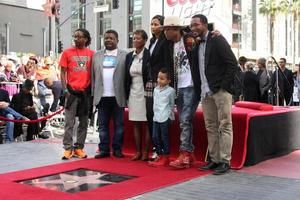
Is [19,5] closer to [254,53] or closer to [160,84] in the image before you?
[254,53]

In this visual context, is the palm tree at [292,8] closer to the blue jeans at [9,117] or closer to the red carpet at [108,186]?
the blue jeans at [9,117]

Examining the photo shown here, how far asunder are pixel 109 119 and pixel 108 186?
2.08 metres

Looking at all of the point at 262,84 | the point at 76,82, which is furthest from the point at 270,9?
the point at 76,82

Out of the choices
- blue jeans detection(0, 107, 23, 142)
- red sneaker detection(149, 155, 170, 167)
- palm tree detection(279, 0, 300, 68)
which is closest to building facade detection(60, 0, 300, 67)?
palm tree detection(279, 0, 300, 68)

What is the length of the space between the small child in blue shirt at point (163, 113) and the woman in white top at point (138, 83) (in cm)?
35

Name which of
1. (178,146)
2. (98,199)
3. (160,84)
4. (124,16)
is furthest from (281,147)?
(124,16)

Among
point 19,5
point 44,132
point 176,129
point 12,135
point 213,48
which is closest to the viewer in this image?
point 213,48

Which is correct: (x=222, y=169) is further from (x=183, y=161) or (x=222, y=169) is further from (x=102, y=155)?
(x=102, y=155)

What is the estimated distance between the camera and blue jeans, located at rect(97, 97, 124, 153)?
7.28m

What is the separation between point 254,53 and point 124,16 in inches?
598

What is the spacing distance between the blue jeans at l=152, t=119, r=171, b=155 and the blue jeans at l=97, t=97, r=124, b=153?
787mm

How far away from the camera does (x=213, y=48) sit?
613 cm

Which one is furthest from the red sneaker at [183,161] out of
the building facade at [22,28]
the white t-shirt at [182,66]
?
the building facade at [22,28]

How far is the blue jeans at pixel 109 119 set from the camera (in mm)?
7281
